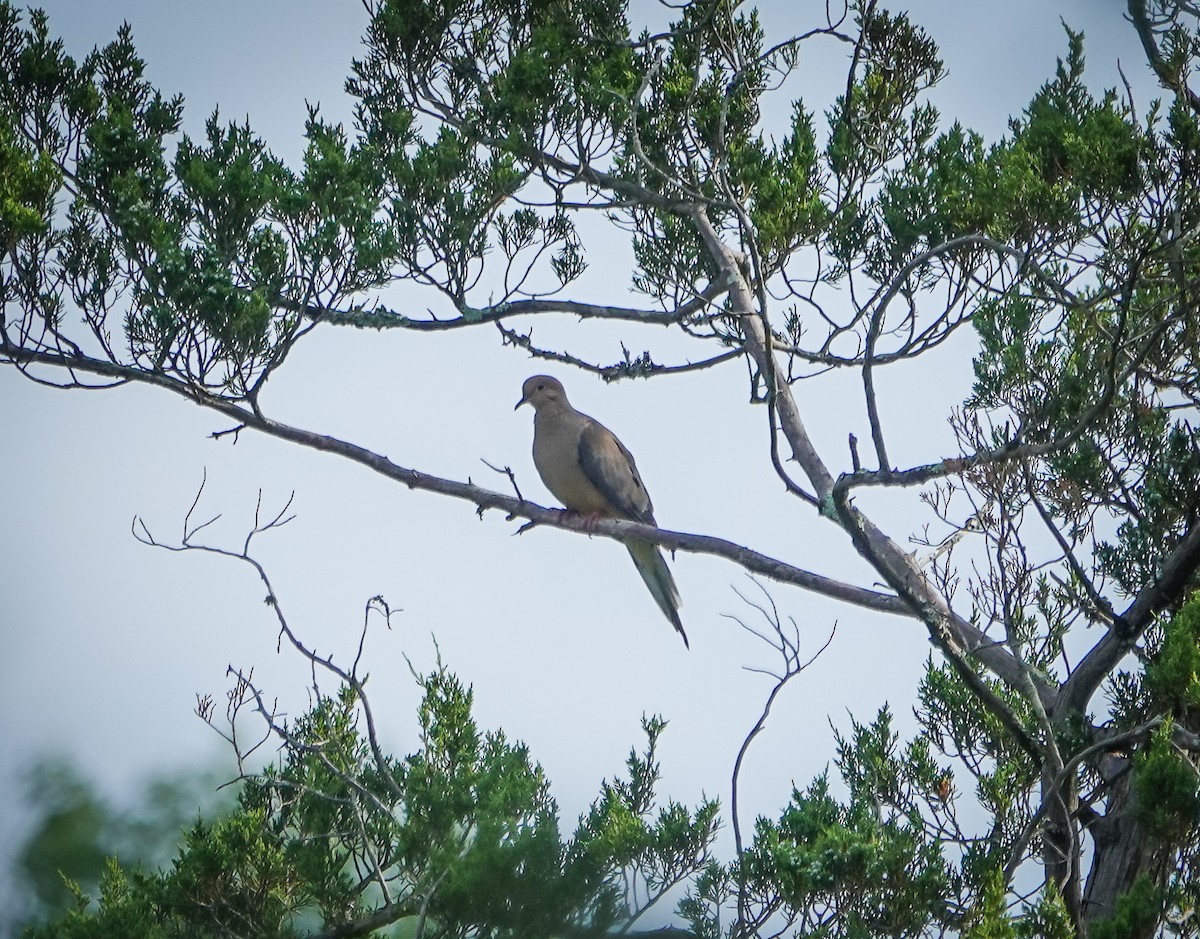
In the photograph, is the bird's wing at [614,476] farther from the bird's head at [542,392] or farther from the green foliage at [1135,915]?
the green foliage at [1135,915]

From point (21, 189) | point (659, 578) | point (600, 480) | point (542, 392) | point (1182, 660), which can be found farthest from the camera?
point (542, 392)

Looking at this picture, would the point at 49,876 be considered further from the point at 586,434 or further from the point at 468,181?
the point at 468,181

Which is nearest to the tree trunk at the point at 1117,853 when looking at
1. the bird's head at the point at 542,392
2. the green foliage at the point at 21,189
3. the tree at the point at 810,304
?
the tree at the point at 810,304

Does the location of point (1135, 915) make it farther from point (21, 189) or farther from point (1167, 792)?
point (21, 189)

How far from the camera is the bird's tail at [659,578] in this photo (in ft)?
18.1

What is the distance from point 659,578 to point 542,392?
1.43 metres

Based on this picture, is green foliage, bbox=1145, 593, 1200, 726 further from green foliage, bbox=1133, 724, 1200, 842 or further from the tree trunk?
the tree trunk

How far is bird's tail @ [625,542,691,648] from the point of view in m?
5.51

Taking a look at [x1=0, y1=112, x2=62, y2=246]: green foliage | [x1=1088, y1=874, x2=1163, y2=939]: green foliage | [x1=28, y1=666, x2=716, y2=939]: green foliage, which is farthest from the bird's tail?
[x1=1088, y1=874, x2=1163, y2=939]: green foliage

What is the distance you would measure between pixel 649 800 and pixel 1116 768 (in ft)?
4.72

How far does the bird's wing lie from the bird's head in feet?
1.74

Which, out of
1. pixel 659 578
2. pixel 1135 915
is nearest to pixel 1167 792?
pixel 1135 915

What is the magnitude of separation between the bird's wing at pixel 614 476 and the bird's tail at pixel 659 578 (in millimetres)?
141

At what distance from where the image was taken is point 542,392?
6.49 m
